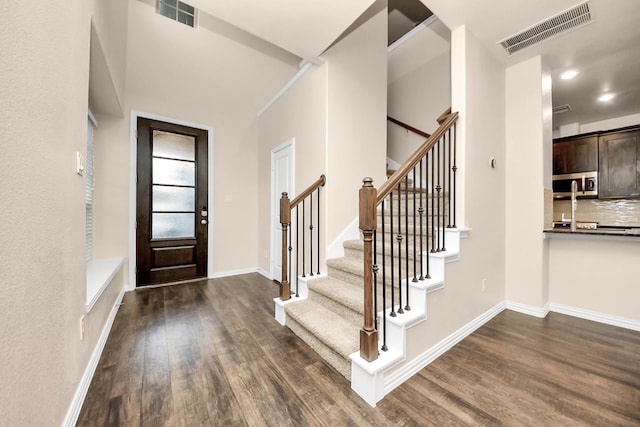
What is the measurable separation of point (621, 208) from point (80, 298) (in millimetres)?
6292

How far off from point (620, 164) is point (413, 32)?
347 centimetres

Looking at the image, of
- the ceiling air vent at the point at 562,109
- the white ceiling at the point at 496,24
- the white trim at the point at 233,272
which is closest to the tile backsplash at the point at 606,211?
the ceiling air vent at the point at 562,109

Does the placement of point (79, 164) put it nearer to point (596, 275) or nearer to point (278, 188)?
point (278, 188)

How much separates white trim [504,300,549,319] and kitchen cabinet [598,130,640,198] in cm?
232

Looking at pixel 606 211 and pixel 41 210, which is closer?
pixel 41 210

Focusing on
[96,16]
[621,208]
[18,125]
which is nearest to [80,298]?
[18,125]

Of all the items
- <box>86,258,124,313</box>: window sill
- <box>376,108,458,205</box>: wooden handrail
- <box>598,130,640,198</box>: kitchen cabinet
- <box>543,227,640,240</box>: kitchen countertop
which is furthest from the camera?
<box>598,130,640,198</box>: kitchen cabinet

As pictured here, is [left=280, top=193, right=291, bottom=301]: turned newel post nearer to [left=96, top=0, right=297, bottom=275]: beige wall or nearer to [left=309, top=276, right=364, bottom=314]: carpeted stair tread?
[left=309, top=276, right=364, bottom=314]: carpeted stair tread

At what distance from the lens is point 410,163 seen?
189 centimetres

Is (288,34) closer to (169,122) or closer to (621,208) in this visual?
(169,122)

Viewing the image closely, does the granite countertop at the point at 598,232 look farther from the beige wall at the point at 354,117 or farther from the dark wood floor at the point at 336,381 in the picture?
the beige wall at the point at 354,117

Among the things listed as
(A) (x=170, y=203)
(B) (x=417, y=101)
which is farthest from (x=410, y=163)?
(A) (x=170, y=203)

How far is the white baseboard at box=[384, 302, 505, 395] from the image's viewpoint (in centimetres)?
162

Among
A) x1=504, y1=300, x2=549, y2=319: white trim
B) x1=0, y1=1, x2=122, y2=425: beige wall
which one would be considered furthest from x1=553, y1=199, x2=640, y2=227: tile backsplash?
x1=0, y1=1, x2=122, y2=425: beige wall
